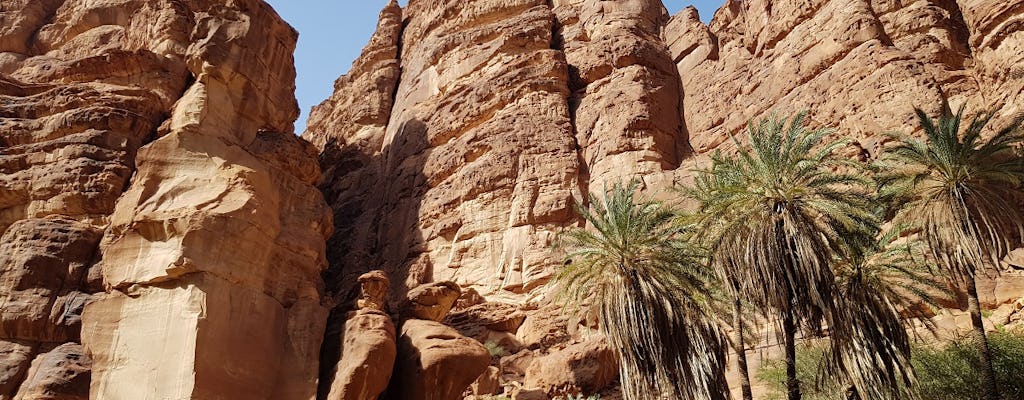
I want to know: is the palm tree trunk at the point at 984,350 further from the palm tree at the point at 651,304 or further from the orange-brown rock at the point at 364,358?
the orange-brown rock at the point at 364,358

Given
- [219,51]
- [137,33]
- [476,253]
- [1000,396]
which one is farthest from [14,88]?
[1000,396]

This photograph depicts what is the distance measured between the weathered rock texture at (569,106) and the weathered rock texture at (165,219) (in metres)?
8.77

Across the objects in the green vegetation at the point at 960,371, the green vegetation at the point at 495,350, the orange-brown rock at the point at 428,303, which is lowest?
the green vegetation at the point at 960,371

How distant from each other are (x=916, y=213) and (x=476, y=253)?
1975cm

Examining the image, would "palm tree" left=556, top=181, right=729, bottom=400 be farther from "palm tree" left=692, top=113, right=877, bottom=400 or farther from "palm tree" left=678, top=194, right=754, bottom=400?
"palm tree" left=692, top=113, right=877, bottom=400

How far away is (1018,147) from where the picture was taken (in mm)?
23469

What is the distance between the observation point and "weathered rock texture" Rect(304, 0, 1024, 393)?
1170 inches

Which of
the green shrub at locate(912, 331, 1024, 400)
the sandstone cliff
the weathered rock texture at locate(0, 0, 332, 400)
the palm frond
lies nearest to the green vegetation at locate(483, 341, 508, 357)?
the sandstone cliff

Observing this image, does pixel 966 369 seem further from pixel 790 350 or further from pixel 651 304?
pixel 651 304

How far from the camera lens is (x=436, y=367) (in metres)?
24.2

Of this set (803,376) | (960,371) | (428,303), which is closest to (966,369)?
(960,371)

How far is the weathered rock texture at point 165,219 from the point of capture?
2302 cm

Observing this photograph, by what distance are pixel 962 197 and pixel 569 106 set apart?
22910mm

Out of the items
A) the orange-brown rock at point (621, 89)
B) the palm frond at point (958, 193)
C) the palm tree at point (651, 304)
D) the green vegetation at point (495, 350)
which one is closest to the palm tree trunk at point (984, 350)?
the palm frond at point (958, 193)
